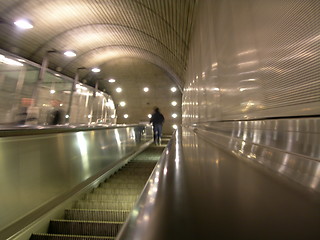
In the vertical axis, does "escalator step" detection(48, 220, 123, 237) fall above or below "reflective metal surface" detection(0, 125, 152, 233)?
below

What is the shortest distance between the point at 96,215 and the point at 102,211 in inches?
3.8

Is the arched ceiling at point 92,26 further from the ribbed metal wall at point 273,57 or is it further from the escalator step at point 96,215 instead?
the escalator step at point 96,215

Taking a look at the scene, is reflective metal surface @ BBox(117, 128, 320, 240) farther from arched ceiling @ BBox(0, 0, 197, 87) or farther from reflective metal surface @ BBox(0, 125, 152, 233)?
arched ceiling @ BBox(0, 0, 197, 87)

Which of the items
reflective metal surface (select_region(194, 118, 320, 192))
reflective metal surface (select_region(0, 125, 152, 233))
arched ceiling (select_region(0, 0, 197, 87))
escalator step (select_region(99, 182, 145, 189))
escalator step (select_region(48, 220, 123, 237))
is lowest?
escalator step (select_region(48, 220, 123, 237))

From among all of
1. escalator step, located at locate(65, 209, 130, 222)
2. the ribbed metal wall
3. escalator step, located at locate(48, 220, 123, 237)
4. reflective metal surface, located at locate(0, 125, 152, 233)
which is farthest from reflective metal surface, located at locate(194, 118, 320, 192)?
reflective metal surface, located at locate(0, 125, 152, 233)

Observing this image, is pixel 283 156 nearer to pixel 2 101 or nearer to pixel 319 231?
pixel 319 231

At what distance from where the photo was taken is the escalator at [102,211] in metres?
2.70

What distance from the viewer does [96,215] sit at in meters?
3.10

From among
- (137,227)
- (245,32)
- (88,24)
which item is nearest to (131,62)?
(88,24)

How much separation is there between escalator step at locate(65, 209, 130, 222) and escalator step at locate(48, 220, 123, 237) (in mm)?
334

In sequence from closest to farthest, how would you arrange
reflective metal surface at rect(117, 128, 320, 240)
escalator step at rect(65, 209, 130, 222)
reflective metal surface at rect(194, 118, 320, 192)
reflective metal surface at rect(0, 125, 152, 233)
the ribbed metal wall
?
1. reflective metal surface at rect(117, 128, 320, 240)
2. reflective metal surface at rect(194, 118, 320, 192)
3. the ribbed metal wall
4. reflective metal surface at rect(0, 125, 152, 233)
5. escalator step at rect(65, 209, 130, 222)

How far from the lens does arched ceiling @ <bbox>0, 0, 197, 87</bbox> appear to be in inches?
306

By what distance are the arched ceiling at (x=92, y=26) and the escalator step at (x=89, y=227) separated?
5.47 meters

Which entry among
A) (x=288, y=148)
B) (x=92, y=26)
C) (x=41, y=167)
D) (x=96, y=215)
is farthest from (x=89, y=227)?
(x=92, y=26)
